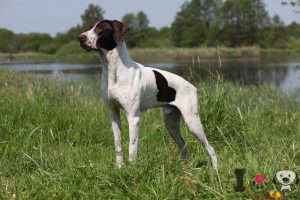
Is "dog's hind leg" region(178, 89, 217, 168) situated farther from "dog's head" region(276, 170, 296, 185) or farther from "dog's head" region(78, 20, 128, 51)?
"dog's head" region(276, 170, 296, 185)

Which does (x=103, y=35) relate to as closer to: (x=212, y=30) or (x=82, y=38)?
(x=82, y=38)

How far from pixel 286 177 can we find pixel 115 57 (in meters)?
1.96

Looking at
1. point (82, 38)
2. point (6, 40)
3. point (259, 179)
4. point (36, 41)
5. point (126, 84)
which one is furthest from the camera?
point (36, 41)

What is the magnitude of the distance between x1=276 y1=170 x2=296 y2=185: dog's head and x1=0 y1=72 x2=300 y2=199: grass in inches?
2.6

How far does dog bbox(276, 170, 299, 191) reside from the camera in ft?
10.3

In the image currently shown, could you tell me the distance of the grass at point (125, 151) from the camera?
11.4ft

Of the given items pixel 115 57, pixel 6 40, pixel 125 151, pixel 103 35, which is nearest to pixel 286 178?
pixel 115 57

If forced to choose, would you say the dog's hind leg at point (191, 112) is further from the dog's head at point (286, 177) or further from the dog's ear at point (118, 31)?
the dog's head at point (286, 177)

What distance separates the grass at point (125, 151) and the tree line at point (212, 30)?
67.3 meters

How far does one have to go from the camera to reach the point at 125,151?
530 cm

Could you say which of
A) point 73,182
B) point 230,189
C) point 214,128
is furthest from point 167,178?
point 214,128

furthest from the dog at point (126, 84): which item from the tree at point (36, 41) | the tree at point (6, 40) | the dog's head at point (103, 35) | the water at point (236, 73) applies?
the tree at point (36, 41)

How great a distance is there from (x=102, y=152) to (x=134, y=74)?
55.5 inches

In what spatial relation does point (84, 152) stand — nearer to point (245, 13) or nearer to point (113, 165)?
point (113, 165)
